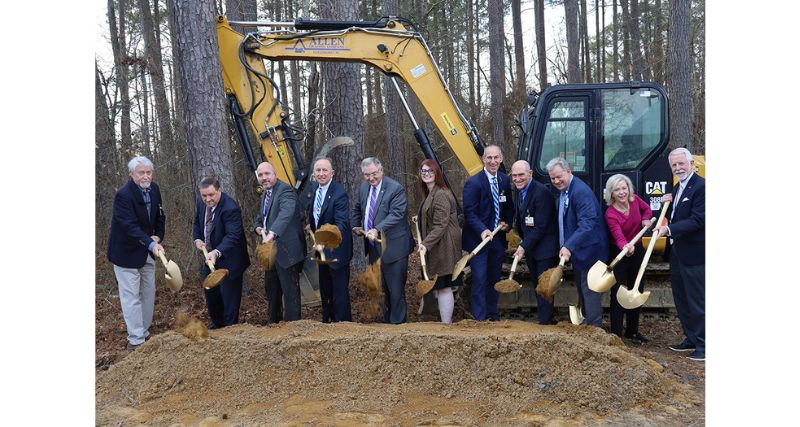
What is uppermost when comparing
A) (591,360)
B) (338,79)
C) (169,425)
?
(338,79)

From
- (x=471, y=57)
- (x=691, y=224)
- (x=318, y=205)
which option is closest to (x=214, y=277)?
(x=318, y=205)

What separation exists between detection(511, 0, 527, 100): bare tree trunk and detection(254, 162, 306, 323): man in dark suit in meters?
12.7

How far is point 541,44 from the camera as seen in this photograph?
20234 millimetres

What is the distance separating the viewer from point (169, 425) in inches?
175

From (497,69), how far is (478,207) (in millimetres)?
10747

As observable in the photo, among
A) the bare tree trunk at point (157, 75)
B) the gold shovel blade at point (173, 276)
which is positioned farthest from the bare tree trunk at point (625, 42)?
the gold shovel blade at point (173, 276)

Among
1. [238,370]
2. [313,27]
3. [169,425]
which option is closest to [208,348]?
[238,370]

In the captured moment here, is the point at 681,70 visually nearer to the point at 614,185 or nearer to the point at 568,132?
the point at 568,132

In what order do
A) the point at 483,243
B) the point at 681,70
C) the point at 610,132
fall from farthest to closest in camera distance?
the point at 681,70, the point at 610,132, the point at 483,243

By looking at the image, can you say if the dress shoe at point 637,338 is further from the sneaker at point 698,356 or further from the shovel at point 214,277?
the shovel at point 214,277

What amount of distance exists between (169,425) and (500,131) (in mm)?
13254

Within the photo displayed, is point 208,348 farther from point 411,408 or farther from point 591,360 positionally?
point 591,360

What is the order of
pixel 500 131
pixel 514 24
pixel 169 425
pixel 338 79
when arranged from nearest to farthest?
pixel 169 425 → pixel 338 79 → pixel 500 131 → pixel 514 24

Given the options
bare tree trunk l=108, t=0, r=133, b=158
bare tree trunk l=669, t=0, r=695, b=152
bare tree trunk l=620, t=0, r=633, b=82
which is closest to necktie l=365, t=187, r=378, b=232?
bare tree trunk l=108, t=0, r=133, b=158
